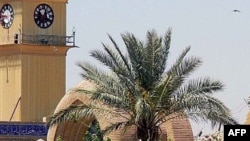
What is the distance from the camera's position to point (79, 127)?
5303cm

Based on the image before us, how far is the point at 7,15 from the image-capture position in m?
71.6

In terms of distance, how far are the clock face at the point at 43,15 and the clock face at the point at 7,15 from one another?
4.64 ft

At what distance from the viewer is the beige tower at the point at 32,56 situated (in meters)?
70.3

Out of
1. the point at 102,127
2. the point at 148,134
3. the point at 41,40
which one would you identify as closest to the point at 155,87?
the point at 148,134

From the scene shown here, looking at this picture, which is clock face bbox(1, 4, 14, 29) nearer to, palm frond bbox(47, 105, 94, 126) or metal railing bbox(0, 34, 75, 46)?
metal railing bbox(0, 34, 75, 46)

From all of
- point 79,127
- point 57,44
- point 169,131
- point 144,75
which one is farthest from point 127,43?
point 57,44

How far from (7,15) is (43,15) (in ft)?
6.35

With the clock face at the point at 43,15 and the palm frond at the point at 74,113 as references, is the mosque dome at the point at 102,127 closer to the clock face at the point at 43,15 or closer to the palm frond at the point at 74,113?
the palm frond at the point at 74,113

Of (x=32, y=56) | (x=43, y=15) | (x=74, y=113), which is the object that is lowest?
(x=74, y=113)

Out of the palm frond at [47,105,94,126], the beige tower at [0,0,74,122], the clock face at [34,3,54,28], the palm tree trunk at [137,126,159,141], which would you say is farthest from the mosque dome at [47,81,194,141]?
the clock face at [34,3,54,28]

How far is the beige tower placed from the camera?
70312 mm

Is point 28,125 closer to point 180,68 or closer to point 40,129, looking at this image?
point 40,129

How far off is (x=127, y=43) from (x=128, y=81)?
1027mm

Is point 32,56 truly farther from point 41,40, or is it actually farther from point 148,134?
point 148,134
